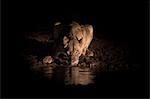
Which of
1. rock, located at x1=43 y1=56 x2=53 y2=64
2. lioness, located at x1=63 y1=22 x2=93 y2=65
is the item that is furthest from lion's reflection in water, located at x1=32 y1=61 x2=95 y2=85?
lioness, located at x1=63 y1=22 x2=93 y2=65

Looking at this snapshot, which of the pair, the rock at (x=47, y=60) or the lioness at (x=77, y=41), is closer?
the rock at (x=47, y=60)

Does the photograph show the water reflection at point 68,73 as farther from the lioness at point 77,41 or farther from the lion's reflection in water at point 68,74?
the lioness at point 77,41

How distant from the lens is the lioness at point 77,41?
1198 cm

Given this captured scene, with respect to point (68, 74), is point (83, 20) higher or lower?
higher

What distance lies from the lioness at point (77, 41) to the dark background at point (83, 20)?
80 cm

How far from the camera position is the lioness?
39.3 feet

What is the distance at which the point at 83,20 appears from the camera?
1591 cm

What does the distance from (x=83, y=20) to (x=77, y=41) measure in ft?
12.3

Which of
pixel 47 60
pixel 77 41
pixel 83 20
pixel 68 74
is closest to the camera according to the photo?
pixel 68 74

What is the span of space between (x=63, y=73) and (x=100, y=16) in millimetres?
6984

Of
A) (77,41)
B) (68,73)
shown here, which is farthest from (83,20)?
(68,73)

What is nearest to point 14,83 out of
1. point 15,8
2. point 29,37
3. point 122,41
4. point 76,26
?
point 76,26

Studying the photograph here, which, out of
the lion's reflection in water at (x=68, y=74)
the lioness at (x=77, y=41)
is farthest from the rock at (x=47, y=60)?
the lioness at (x=77, y=41)

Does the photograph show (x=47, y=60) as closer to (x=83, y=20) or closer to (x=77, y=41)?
(x=77, y=41)
